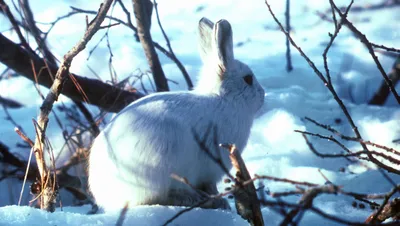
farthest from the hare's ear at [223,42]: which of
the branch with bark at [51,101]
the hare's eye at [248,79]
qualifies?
the branch with bark at [51,101]

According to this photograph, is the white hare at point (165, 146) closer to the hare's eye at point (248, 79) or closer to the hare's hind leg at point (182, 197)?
the hare's hind leg at point (182, 197)

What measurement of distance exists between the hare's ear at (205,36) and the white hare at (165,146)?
0.68 feet

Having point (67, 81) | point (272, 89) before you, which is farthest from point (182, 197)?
point (272, 89)

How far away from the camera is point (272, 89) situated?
15.5 feet

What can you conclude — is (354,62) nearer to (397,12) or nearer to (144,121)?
(397,12)

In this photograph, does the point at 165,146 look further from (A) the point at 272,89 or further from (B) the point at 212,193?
(A) the point at 272,89

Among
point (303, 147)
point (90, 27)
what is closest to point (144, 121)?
point (90, 27)

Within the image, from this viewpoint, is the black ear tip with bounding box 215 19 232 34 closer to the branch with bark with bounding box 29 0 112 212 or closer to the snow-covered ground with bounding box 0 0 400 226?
the branch with bark with bounding box 29 0 112 212

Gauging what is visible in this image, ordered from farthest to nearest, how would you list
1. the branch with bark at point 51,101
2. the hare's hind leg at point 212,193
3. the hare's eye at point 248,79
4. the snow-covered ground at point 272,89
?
the hare's eye at point 248,79 < the snow-covered ground at point 272,89 < the hare's hind leg at point 212,193 < the branch with bark at point 51,101

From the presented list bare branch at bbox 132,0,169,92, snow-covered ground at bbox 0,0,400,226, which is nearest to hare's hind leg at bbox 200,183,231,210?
snow-covered ground at bbox 0,0,400,226

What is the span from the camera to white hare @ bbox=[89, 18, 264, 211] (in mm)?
2102

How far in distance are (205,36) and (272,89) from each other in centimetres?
213

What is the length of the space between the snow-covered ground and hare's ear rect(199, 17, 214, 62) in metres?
0.48

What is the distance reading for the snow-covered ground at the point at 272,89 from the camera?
2.48 metres
